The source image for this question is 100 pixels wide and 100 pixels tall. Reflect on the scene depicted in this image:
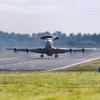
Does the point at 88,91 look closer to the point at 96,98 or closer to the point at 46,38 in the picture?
the point at 96,98

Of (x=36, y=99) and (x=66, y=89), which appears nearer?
(x=36, y=99)

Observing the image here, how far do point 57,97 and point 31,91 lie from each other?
5.83 m

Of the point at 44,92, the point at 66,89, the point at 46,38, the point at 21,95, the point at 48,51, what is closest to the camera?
the point at 21,95

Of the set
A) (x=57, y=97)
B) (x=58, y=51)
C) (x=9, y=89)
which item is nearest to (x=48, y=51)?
(x=58, y=51)

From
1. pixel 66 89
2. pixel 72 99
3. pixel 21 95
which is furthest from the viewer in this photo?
pixel 66 89

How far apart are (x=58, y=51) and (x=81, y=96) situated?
8327 centimetres

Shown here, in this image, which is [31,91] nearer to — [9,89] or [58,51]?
[9,89]

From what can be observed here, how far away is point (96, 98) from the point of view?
31.8m

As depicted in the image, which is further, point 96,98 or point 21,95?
point 21,95

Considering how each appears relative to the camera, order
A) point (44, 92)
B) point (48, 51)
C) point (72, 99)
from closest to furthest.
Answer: point (72, 99) < point (44, 92) < point (48, 51)

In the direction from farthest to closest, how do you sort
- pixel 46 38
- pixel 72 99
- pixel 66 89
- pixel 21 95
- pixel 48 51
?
1. pixel 46 38
2. pixel 48 51
3. pixel 66 89
4. pixel 21 95
5. pixel 72 99

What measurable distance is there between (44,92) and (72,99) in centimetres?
595

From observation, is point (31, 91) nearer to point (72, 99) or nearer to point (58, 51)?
point (72, 99)

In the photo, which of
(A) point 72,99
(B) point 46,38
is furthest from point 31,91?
(B) point 46,38
